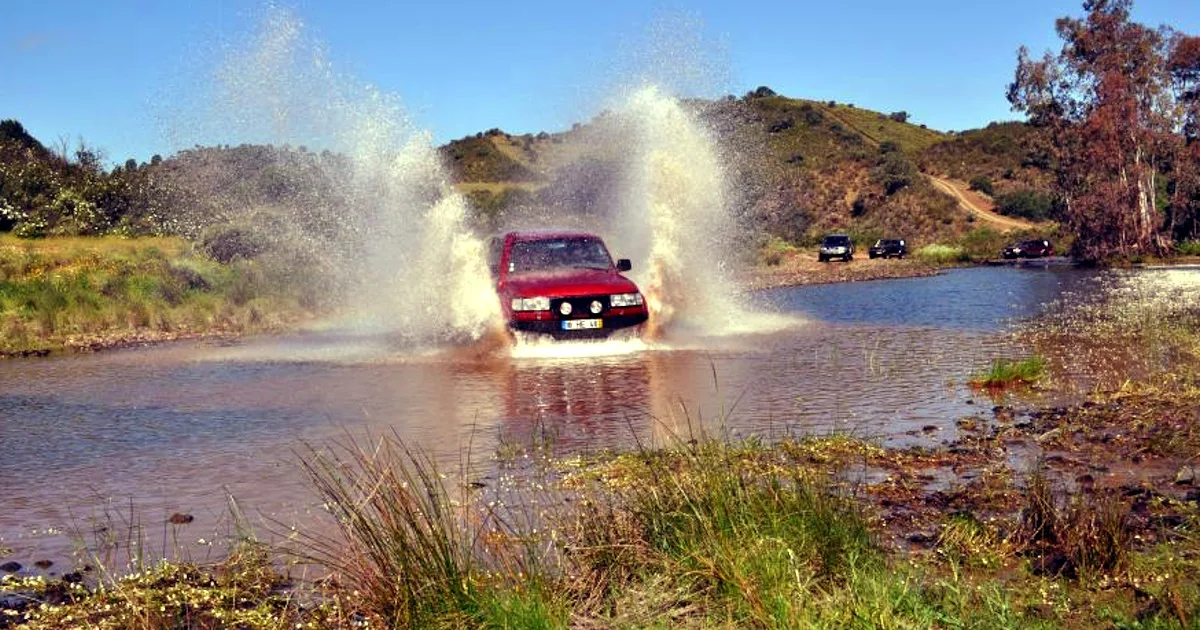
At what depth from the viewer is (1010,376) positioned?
13023 millimetres

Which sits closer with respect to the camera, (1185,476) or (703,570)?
(703,570)

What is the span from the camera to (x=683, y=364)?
15898mm

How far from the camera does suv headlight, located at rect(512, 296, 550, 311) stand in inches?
662

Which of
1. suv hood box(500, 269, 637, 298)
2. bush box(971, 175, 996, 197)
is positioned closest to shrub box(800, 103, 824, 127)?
bush box(971, 175, 996, 197)

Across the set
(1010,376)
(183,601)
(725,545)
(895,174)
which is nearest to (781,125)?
(895,174)

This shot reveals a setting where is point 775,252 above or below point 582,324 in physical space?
above

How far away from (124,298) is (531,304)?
1565cm

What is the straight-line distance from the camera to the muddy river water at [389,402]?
913 cm

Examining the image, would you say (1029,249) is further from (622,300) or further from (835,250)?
(622,300)

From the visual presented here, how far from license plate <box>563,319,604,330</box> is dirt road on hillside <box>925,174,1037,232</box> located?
62439 millimetres

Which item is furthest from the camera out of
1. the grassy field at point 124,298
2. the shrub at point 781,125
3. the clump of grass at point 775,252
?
the shrub at point 781,125

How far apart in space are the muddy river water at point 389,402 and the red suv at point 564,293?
52 centimetres

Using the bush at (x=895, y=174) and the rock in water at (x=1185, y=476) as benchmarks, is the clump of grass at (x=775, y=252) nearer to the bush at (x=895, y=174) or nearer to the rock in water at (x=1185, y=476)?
the bush at (x=895, y=174)

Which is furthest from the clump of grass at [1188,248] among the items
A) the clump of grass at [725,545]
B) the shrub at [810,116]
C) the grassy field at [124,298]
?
the shrub at [810,116]
